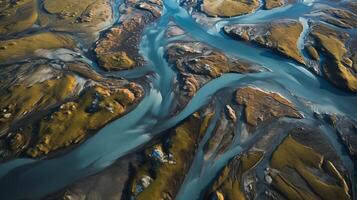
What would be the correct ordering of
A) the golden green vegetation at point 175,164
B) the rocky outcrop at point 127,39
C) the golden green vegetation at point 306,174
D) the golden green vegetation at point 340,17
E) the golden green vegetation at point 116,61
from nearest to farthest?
the golden green vegetation at point 306,174 → the golden green vegetation at point 175,164 → the golden green vegetation at point 116,61 → the rocky outcrop at point 127,39 → the golden green vegetation at point 340,17

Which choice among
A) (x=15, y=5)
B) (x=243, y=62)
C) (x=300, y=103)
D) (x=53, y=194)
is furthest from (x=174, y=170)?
(x=15, y=5)

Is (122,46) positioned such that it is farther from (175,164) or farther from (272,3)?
(272,3)

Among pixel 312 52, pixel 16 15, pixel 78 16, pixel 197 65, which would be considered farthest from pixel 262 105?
pixel 16 15

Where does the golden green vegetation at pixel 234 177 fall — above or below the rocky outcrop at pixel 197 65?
above

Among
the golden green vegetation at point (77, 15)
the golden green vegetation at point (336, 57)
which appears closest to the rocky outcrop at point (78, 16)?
the golden green vegetation at point (77, 15)

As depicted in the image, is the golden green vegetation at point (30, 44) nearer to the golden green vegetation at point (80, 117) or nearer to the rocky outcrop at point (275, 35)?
the golden green vegetation at point (80, 117)
